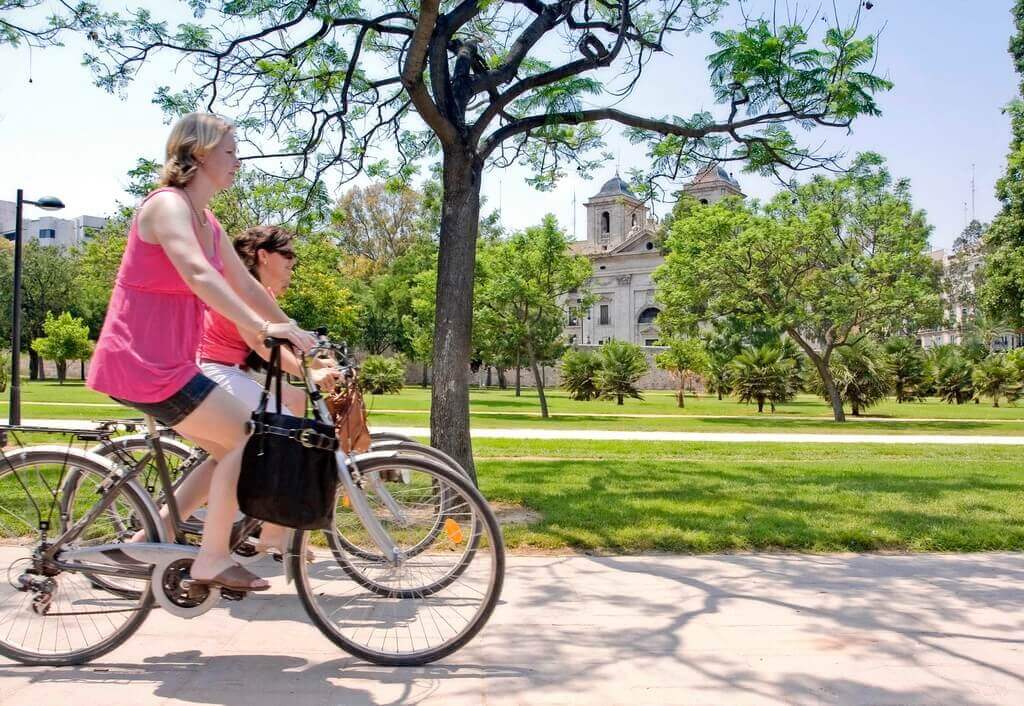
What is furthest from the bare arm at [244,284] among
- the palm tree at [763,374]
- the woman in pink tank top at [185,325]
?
the palm tree at [763,374]

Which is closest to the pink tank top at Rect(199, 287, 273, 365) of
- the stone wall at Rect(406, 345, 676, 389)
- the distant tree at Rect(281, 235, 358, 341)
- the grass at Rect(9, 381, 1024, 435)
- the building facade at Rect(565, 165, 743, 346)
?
the grass at Rect(9, 381, 1024, 435)

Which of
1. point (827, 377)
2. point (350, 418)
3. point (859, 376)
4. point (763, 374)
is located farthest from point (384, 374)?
point (350, 418)

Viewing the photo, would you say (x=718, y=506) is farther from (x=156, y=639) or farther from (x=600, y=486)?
(x=156, y=639)

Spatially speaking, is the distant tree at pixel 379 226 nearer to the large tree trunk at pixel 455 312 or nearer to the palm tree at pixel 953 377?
the palm tree at pixel 953 377

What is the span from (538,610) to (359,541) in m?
1.03

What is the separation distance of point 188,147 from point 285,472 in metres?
1.30

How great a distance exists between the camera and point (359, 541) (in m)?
3.60

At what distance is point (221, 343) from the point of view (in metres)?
4.06

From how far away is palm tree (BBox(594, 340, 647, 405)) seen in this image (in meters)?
33.2

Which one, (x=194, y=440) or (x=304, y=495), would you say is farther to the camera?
(x=194, y=440)

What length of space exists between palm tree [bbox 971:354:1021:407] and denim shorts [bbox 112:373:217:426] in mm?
37126

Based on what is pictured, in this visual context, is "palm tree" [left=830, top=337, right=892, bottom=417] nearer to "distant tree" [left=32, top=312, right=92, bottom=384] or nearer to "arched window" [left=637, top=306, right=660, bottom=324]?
"distant tree" [left=32, top=312, right=92, bottom=384]

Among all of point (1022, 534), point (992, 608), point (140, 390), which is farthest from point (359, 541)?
point (1022, 534)

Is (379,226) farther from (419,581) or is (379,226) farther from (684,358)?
(419,581)
